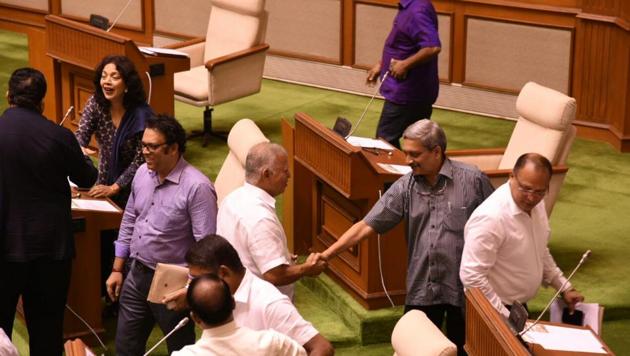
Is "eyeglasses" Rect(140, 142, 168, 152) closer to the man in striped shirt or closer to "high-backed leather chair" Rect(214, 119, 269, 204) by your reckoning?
the man in striped shirt

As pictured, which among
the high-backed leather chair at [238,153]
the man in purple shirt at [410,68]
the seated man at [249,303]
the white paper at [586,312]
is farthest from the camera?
the man in purple shirt at [410,68]

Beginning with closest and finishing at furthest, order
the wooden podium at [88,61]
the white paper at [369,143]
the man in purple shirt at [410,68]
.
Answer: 1. the white paper at [369,143]
2. the man in purple shirt at [410,68]
3. the wooden podium at [88,61]

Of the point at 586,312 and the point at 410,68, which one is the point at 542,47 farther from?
the point at 586,312

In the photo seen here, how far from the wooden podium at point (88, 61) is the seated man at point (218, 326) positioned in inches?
161

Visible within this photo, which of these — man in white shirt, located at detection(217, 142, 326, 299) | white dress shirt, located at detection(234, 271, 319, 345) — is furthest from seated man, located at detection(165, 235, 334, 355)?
man in white shirt, located at detection(217, 142, 326, 299)

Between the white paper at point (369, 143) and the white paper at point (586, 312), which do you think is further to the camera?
the white paper at point (369, 143)

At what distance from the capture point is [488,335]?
152 inches

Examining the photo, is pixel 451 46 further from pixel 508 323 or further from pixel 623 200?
pixel 508 323

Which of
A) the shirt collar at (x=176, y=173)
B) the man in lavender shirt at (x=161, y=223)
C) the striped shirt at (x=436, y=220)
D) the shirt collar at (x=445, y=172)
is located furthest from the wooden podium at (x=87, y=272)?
the shirt collar at (x=445, y=172)

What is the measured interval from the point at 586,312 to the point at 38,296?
2.09 metres

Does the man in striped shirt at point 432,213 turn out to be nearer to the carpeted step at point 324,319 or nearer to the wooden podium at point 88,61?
the carpeted step at point 324,319

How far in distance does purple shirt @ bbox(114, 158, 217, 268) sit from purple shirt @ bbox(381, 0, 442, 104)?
2.01 metres

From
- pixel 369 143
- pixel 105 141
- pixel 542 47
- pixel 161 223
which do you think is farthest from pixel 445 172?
pixel 542 47

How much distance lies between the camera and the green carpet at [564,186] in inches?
225
